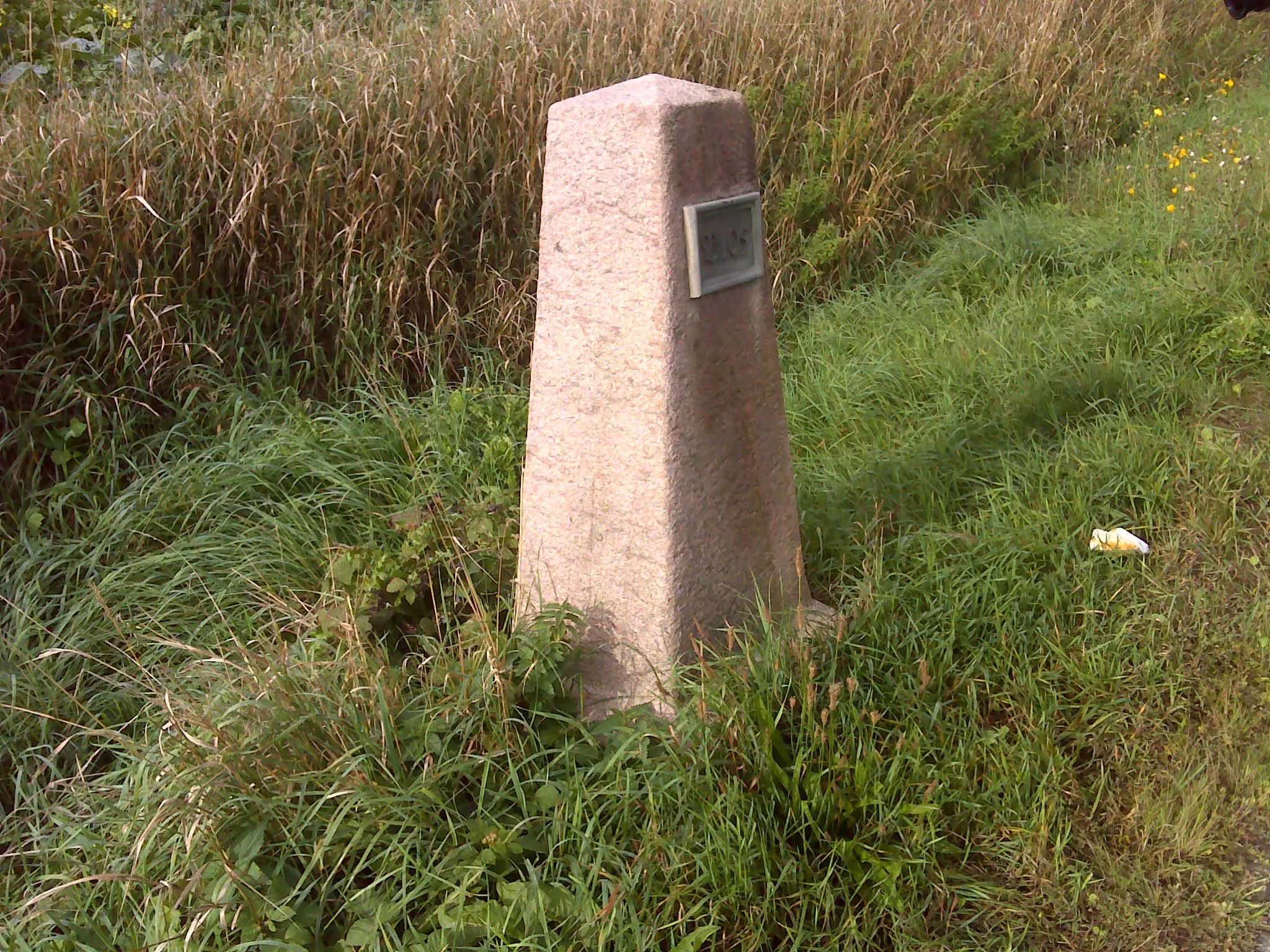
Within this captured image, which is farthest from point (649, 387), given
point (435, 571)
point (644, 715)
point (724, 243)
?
point (435, 571)

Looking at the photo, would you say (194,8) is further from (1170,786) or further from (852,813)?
(1170,786)

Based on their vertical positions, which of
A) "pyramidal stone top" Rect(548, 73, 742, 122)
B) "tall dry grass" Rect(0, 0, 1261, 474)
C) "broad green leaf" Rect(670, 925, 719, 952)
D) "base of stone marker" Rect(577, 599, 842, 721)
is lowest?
"broad green leaf" Rect(670, 925, 719, 952)

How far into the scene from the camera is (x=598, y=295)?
87.4 inches

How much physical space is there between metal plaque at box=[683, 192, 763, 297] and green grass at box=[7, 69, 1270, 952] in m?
0.72

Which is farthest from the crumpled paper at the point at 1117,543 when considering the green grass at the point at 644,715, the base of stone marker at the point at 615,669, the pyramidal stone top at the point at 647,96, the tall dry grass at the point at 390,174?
the tall dry grass at the point at 390,174

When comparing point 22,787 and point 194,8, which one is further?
point 194,8

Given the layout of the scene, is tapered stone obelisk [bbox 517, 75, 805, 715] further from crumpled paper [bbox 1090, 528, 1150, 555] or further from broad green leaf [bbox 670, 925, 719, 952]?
crumpled paper [bbox 1090, 528, 1150, 555]

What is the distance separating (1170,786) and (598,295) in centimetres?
163

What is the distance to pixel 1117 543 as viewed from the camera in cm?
286

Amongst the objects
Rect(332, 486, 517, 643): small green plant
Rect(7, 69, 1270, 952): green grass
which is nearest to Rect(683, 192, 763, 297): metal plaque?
Rect(7, 69, 1270, 952): green grass

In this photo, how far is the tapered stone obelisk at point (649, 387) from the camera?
7.00ft

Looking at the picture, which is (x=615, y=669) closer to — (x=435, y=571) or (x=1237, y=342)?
(x=435, y=571)

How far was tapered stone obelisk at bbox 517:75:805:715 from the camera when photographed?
213 cm

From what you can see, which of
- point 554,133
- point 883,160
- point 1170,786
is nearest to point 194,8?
point 883,160
